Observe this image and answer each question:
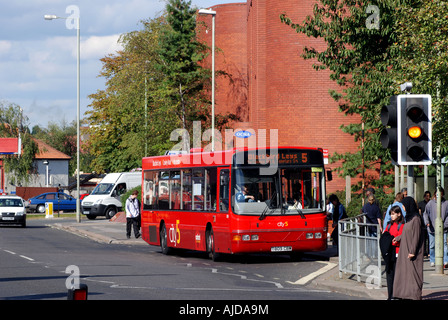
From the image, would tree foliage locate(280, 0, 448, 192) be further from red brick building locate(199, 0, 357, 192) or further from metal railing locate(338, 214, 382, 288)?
red brick building locate(199, 0, 357, 192)

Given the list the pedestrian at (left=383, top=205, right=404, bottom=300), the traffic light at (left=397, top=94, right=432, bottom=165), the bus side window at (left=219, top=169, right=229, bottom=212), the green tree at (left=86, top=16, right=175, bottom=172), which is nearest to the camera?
the traffic light at (left=397, top=94, right=432, bottom=165)

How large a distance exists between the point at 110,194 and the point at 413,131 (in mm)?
41235

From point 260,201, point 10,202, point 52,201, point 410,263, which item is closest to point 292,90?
point 10,202

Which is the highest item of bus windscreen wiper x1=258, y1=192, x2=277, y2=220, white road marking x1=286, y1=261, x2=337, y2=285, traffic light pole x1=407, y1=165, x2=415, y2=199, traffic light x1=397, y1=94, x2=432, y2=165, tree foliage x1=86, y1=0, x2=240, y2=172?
tree foliage x1=86, y1=0, x2=240, y2=172

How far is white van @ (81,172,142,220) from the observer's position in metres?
51.8

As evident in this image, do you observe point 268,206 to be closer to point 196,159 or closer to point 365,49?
point 196,159

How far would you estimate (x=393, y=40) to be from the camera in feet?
69.4

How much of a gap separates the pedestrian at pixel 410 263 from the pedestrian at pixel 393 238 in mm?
573

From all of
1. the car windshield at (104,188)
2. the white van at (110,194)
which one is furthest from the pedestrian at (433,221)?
the car windshield at (104,188)

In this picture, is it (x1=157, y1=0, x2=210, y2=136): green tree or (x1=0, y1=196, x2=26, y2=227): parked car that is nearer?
(x1=0, y1=196, x2=26, y2=227): parked car

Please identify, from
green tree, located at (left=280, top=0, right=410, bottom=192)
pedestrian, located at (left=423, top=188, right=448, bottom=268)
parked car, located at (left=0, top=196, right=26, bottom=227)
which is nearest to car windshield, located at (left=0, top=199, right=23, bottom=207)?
parked car, located at (left=0, top=196, right=26, bottom=227)

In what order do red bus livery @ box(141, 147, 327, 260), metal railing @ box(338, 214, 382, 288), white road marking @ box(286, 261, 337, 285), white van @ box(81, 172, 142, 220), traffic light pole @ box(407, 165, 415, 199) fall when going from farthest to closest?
1. white van @ box(81, 172, 142, 220)
2. red bus livery @ box(141, 147, 327, 260)
3. white road marking @ box(286, 261, 337, 285)
4. metal railing @ box(338, 214, 382, 288)
5. traffic light pole @ box(407, 165, 415, 199)

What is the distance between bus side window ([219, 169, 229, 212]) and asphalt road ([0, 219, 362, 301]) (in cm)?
146
